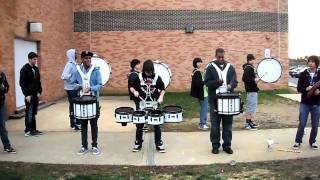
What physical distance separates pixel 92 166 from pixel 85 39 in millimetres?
15790

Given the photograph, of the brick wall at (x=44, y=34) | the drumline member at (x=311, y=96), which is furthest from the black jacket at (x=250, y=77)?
the brick wall at (x=44, y=34)

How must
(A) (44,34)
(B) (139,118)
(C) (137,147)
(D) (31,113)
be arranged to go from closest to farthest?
(B) (139,118)
(C) (137,147)
(D) (31,113)
(A) (44,34)

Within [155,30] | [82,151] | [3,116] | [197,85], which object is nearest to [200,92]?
[197,85]

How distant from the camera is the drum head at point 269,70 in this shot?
12305 millimetres

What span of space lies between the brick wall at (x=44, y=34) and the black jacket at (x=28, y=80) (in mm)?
2777

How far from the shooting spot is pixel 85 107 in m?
8.65

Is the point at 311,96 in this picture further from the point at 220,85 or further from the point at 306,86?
the point at 220,85

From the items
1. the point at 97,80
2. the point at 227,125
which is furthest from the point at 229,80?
the point at 97,80

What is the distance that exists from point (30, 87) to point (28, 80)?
6.4 inches

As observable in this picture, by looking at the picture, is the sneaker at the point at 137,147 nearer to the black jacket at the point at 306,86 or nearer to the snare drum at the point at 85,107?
the snare drum at the point at 85,107

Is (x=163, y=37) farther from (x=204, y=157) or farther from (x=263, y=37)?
(x=204, y=157)

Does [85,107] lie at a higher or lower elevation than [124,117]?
higher

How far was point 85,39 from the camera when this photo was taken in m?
23.3

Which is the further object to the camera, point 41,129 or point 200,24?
point 200,24
